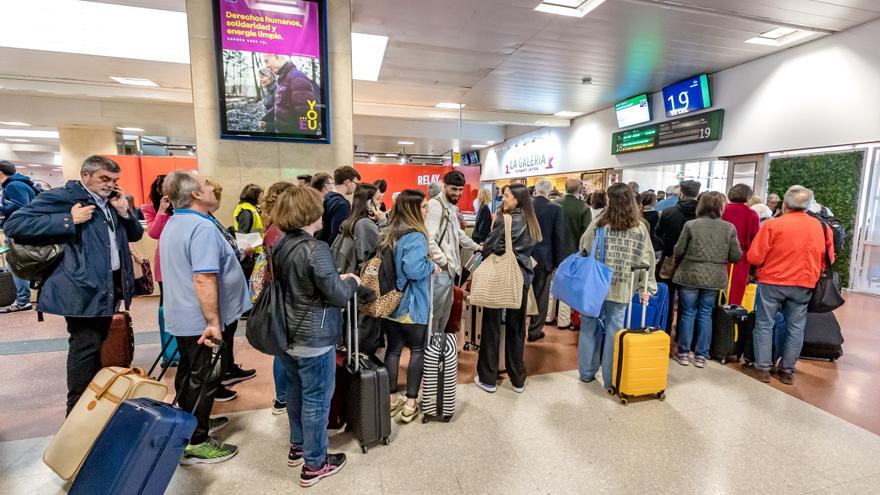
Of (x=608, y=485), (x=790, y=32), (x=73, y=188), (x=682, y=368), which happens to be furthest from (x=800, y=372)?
(x=73, y=188)

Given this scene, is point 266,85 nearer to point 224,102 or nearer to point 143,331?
point 224,102

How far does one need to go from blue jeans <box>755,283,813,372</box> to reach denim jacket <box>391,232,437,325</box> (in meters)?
2.85

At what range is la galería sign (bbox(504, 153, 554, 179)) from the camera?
12.9 metres

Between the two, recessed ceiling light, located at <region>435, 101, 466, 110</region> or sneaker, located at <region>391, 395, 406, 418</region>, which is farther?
recessed ceiling light, located at <region>435, 101, 466, 110</region>

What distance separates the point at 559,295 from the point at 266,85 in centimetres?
334

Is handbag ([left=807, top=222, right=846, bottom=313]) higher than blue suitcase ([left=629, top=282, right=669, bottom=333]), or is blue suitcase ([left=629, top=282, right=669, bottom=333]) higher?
handbag ([left=807, top=222, right=846, bottom=313])

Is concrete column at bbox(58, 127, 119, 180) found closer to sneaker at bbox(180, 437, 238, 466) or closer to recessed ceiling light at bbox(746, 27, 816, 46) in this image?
sneaker at bbox(180, 437, 238, 466)

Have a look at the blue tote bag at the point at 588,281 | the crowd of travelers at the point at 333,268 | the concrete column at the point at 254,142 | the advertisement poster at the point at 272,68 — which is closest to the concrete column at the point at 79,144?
the crowd of travelers at the point at 333,268

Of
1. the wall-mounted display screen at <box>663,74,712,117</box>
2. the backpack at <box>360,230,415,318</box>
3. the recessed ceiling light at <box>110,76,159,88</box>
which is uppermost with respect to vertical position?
the recessed ceiling light at <box>110,76,159,88</box>

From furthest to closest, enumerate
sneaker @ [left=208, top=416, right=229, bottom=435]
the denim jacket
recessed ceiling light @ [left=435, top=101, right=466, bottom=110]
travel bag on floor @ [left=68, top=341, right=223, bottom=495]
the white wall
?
1. recessed ceiling light @ [left=435, top=101, right=466, bottom=110]
2. the white wall
3. sneaker @ [left=208, top=416, right=229, bottom=435]
4. the denim jacket
5. travel bag on floor @ [left=68, top=341, right=223, bottom=495]

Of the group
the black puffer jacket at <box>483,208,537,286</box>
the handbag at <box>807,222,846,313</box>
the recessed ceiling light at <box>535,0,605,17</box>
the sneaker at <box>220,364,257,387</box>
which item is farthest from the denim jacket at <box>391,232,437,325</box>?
the recessed ceiling light at <box>535,0,605,17</box>

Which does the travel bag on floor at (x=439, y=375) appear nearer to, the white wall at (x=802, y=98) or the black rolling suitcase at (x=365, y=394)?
the black rolling suitcase at (x=365, y=394)

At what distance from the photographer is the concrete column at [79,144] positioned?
1112 cm

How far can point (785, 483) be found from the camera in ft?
7.01
